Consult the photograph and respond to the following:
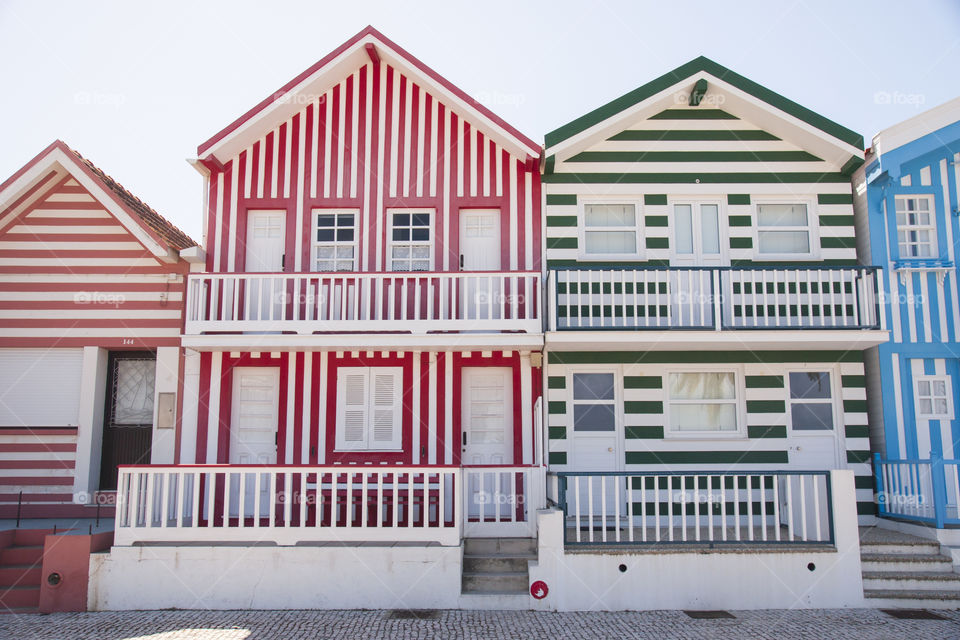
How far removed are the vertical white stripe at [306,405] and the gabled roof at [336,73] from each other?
13.7ft

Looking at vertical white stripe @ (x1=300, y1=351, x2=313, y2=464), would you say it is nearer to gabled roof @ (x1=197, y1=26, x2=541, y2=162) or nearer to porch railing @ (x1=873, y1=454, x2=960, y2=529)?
gabled roof @ (x1=197, y1=26, x2=541, y2=162)

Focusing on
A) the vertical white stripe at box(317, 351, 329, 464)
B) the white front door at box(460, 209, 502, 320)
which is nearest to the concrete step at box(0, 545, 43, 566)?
the vertical white stripe at box(317, 351, 329, 464)

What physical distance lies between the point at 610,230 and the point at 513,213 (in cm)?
185

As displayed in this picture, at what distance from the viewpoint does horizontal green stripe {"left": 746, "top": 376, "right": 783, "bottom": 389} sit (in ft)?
42.5

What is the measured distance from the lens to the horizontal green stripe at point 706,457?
12672mm

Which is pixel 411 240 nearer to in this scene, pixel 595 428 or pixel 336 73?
pixel 336 73

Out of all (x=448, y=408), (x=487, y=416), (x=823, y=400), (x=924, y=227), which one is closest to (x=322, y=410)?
(x=448, y=408)

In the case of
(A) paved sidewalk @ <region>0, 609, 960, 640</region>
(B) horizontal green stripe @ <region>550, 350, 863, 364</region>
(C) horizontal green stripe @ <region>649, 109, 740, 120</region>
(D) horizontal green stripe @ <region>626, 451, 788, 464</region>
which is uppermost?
(C) horizontal green stripe @ <region>649, 109, 740, 120</region>

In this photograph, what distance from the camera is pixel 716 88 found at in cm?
1331

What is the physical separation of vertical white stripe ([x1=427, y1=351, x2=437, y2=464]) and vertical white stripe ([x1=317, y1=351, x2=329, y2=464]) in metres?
1.88

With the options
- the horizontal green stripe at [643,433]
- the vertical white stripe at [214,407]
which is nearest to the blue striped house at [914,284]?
the horizontal green stripe at [643,433]

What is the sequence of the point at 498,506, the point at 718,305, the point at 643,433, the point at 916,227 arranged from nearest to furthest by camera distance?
the point at 498,506 < the point at 718,305 < the point at 643,433 < the point at 916,227

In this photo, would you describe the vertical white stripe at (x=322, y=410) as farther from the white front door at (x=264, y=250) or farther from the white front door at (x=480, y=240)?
the white front door at (x=480, y=240)

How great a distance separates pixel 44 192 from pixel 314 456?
23.3 feet
